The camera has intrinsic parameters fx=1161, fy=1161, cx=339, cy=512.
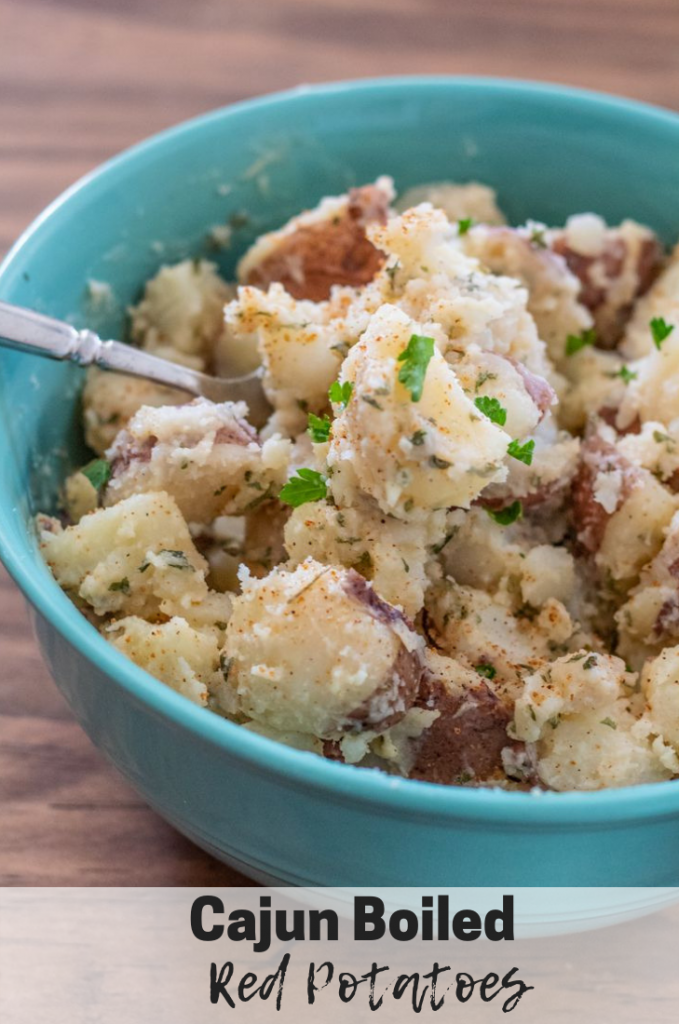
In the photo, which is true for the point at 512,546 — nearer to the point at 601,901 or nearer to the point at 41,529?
the point at 601,901

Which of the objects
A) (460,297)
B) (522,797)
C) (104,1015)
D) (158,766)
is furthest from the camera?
(460,297)

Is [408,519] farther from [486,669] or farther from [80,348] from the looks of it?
[80,348]

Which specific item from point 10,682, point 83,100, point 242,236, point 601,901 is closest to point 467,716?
point 601,901

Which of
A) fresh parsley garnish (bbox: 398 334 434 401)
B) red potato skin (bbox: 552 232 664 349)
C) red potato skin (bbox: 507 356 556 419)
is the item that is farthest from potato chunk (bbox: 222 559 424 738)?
red potato skin (bbox: 552 232 664 349)

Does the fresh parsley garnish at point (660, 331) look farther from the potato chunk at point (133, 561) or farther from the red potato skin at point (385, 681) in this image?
the potato chunk at point (133, 561)

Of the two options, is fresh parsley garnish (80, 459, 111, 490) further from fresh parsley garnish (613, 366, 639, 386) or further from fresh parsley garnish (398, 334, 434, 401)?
fresh parsley garnish (613, 366, 639, 386)

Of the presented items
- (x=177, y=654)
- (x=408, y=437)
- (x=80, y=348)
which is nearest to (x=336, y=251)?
(x=80, y=348)

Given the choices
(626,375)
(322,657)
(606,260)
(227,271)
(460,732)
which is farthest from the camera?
(227,271)
